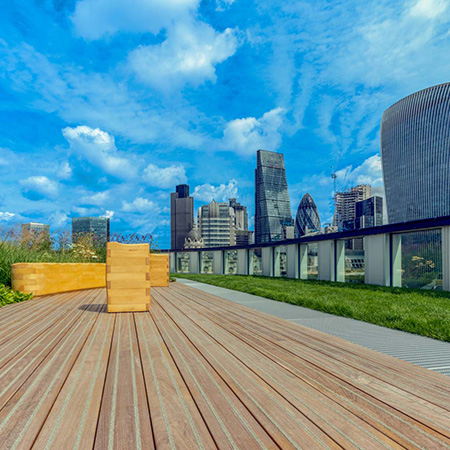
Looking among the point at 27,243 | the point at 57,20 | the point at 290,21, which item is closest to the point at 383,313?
the point at 27,243

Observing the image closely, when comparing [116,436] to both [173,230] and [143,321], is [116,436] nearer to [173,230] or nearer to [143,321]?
[143,321]

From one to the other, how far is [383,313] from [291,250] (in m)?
11.2

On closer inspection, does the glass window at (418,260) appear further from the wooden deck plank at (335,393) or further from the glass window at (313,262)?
the wooden deck plank at (335,393)

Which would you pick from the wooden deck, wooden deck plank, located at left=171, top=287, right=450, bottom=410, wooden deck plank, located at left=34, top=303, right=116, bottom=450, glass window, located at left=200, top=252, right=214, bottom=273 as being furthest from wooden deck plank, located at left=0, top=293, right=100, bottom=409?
glass window, located at left=200, top=252, right=214, bottom=273

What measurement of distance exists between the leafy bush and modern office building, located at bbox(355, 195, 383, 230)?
164766 millimetres

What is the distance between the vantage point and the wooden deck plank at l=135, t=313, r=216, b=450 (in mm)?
1464

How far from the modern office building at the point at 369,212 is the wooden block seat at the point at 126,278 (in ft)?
542

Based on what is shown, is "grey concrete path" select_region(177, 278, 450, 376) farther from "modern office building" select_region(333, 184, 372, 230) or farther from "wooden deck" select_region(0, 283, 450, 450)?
"modern office building" select_region(333, 184, 372, 230)

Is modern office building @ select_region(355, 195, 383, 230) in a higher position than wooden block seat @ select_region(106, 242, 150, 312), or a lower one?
higher

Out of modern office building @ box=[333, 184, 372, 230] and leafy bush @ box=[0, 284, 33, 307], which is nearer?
leafy bush @ box=[0, 284, 33, 307]

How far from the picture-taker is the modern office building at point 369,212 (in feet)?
522

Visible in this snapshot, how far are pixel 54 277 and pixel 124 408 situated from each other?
8.04 m

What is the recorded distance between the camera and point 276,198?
606 feet

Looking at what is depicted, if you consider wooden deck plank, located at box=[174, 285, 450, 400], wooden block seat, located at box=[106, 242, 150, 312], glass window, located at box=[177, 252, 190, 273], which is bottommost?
glass window, located at box=[177, 252, 190, 273]
